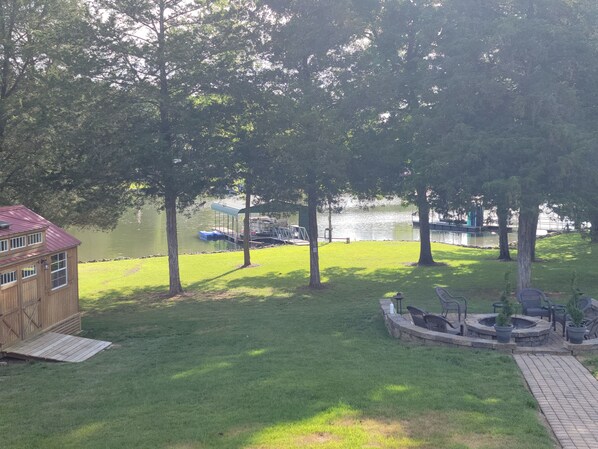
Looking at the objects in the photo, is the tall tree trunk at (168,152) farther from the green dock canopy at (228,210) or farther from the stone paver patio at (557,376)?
the green dock canopy at (228,210)

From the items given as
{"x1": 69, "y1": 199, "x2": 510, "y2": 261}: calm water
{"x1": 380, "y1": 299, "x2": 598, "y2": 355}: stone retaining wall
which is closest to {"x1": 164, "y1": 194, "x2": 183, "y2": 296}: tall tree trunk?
{"x1": 380, "y1": 299, "x2": 598, "y2": 355}: stone retaining wall

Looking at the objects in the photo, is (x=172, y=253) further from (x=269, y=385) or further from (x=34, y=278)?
(x=269, y=385)

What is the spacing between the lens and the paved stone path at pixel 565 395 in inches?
261

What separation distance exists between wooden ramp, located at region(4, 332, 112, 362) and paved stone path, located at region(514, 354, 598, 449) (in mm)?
Answer: 8584

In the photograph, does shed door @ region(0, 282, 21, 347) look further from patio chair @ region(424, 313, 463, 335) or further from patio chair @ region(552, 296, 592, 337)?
patio chair @ region(552, 296, 592, 337)

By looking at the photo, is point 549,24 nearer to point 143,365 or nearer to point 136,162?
point 136,162

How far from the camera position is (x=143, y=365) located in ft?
35.9

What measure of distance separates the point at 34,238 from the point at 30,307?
1542 millimetres

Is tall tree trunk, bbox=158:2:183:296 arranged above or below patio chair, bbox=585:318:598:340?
above

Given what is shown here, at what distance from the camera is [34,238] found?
13.4 metres

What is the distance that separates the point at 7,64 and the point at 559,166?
1702cm

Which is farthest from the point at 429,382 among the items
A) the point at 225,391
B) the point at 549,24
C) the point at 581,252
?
the point at 581,252

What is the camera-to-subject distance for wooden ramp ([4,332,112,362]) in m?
12.2

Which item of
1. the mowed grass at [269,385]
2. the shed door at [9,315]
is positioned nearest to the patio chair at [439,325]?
the mowed grass at [269,385]
